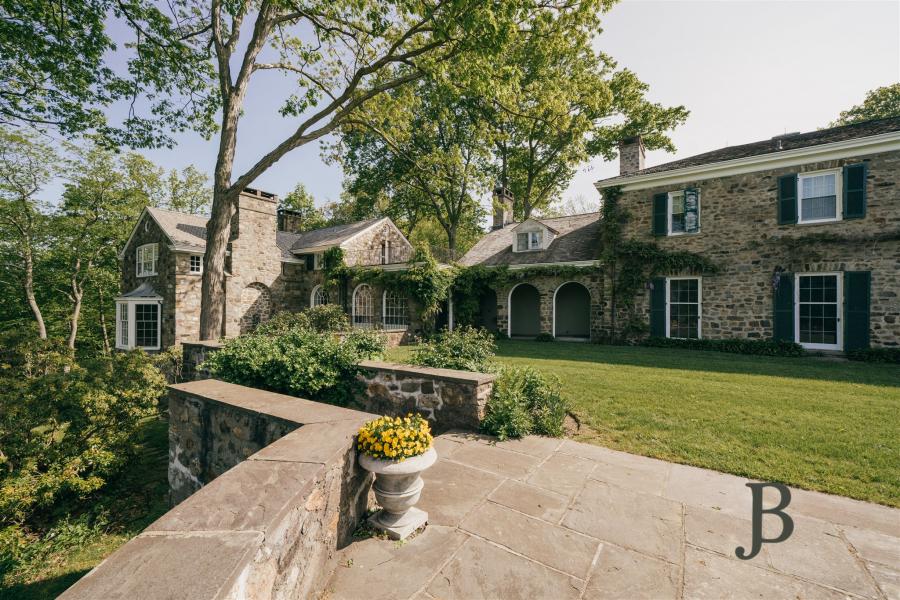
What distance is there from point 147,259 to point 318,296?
26.3 ft

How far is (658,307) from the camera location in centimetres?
1362

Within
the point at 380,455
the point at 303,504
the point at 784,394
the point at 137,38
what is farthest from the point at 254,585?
Result: the point at 137,38

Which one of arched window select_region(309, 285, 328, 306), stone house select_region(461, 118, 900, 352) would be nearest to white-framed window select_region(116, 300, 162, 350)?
arched window select_region(309, 285, 328, 306)

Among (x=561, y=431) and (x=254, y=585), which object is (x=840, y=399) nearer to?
(x=561, y=431)

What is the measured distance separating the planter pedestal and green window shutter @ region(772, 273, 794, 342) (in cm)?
1340

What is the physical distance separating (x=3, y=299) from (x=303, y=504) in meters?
29.0

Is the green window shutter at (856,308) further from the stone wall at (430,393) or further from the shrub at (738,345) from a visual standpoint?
the stone wall at (430,393)

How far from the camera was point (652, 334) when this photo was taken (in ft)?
44.8

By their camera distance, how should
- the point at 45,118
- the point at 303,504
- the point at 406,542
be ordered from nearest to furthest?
the point at 303,504 → the point at 406,542 → the point at 45,118

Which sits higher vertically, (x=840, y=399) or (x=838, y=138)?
(x=838, y=138)

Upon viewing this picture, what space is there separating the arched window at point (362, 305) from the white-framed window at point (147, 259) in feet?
30.5

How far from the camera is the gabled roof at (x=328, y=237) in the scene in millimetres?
20094

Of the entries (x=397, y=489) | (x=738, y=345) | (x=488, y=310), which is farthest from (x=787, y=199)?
(x=397, y=489)

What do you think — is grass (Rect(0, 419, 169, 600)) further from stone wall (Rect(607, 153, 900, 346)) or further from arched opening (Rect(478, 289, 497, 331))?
stone wall (Rect(607, 153, 900, 346))
